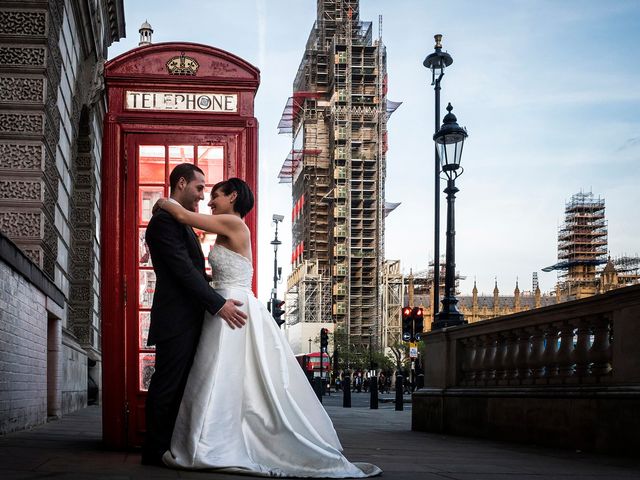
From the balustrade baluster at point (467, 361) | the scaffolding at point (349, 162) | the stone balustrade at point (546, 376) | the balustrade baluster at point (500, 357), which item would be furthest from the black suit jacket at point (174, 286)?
the scaffolding at point (349, 162)

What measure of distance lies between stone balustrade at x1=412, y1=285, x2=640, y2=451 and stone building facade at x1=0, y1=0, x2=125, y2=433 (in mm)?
5611

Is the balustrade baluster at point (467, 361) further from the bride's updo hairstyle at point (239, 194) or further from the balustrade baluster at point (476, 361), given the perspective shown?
the bride's updo hairstyle at point (239, 194)

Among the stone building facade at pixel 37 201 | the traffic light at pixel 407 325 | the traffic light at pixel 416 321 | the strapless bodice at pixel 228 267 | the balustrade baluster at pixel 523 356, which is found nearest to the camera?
the strapless bodice at pixel 228 267

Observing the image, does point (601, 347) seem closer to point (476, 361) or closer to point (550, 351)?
point (550, 351)

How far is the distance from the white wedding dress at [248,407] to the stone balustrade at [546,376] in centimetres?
349

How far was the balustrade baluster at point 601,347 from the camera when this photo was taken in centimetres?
945

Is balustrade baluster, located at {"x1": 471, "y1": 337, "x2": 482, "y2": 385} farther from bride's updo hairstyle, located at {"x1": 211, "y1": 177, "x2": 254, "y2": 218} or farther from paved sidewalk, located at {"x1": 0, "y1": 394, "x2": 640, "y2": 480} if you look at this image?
bride's updo hairstyle, located at {"x1": 211, "y1": 177, "x2": 254, "y2": 218}

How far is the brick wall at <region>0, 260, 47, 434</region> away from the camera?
33.2ft

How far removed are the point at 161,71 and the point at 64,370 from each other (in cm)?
913

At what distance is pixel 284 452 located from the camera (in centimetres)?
616

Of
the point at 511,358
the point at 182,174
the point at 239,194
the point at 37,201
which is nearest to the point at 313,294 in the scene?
the point at 37,201

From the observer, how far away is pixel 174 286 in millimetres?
6535

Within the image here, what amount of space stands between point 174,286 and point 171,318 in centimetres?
22

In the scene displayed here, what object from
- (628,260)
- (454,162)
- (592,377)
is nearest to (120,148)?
(592,377)
